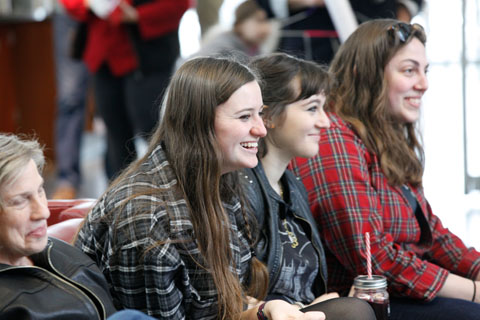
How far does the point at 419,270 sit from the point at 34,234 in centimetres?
111

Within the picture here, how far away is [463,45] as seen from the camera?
4719 mm

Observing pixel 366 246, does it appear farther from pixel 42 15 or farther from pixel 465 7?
pixel 42 15

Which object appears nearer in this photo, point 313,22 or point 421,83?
point 421,83

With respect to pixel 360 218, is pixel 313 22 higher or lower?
higher

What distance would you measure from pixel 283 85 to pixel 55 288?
2.90 ft

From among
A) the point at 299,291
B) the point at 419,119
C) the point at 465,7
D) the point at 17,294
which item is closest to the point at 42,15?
the point at 465,7

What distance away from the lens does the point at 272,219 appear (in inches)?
78.4

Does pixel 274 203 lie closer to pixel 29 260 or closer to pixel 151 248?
pixel 151 248

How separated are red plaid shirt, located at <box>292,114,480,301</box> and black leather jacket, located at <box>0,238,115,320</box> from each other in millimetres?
766

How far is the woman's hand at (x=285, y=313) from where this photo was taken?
5.60 ft

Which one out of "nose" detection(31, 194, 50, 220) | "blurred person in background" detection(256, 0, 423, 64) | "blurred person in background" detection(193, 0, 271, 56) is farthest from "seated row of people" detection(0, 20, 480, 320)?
"blurred person in background" detection(193, 0, 271, 56)

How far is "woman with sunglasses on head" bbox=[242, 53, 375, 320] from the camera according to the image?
2.01 meters

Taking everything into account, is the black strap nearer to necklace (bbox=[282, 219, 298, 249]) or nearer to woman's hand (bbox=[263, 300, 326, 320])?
necklace (bbox=[282, 219, 298, 249])

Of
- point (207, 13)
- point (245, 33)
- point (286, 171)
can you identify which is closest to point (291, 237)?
point (286, 171)
